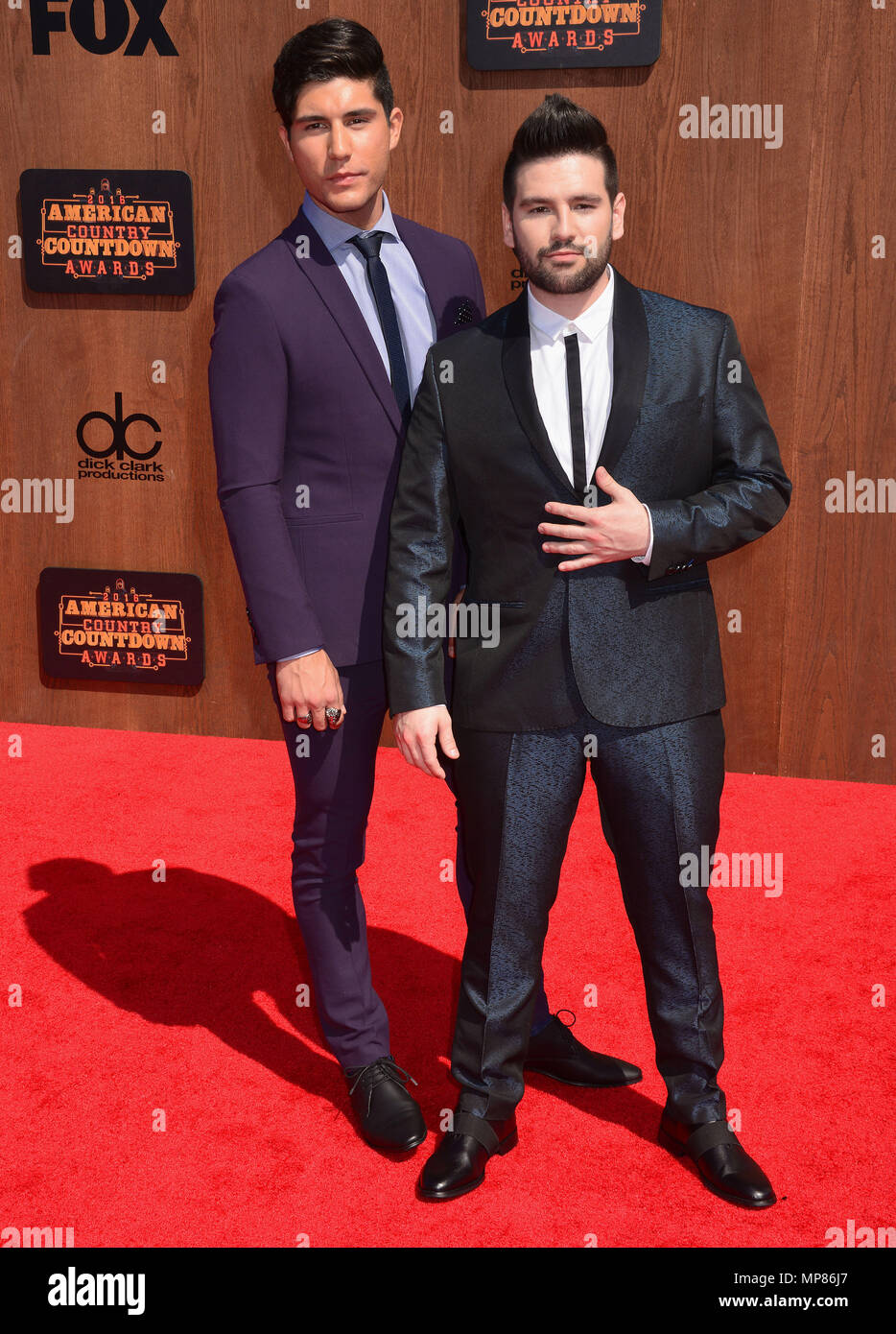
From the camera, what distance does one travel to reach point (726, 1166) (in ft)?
8.10

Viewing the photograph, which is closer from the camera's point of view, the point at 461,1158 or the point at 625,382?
the point at 625,382

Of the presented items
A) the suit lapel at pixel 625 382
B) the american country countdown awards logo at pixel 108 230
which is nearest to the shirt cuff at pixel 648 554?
the suit lapel at pixel 625 382

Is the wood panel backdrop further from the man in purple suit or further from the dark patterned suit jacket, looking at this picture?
the dark patterned suit jacket

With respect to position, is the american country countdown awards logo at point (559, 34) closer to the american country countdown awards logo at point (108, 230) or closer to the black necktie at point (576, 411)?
the american country countdown awards logo at point (108, 230)

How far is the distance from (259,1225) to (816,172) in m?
3.56

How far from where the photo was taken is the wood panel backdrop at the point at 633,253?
4.25 m

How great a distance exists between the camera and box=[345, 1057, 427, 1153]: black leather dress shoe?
104 inches

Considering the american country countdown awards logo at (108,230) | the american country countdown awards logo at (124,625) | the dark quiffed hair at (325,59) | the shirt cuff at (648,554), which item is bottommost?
the american country countdown awards logo at (124,625)

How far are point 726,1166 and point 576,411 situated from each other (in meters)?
1.43

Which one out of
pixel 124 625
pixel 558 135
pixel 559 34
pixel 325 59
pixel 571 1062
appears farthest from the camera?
pixel 124 625

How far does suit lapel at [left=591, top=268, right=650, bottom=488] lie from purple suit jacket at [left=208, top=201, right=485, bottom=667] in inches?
19.1

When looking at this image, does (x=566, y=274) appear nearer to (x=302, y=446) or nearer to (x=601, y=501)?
(x=601, y=501)

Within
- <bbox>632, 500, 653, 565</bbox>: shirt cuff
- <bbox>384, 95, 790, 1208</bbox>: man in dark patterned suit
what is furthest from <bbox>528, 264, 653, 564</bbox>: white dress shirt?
<bbox>632, 500, 653, 565</bbox>: shirt cuff

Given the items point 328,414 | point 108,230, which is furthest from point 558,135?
point 108,230
